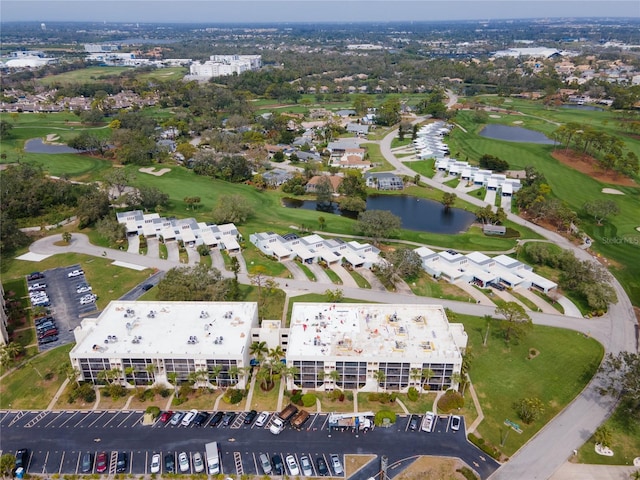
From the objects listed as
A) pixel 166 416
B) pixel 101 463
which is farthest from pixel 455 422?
pixel 101 463

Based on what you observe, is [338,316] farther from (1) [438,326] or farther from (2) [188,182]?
(2) [188,182]

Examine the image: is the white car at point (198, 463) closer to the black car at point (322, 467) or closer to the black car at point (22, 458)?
the black car at point (322, 467)

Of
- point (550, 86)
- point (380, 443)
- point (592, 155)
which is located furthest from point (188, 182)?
point (550, 86)

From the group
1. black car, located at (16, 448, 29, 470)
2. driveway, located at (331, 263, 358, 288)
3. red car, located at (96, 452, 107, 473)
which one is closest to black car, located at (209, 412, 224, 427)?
red car, located at (96, 452, 107, 473)

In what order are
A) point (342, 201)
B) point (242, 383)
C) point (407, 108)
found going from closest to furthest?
point (242, 383)
point (342, 201)
point (407, 108)

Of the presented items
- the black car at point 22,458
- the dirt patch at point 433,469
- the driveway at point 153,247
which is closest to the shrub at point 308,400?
the dirt patch at point 433,469

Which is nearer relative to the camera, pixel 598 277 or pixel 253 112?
pixel 598 277

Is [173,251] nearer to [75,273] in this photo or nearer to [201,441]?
[75,273]
